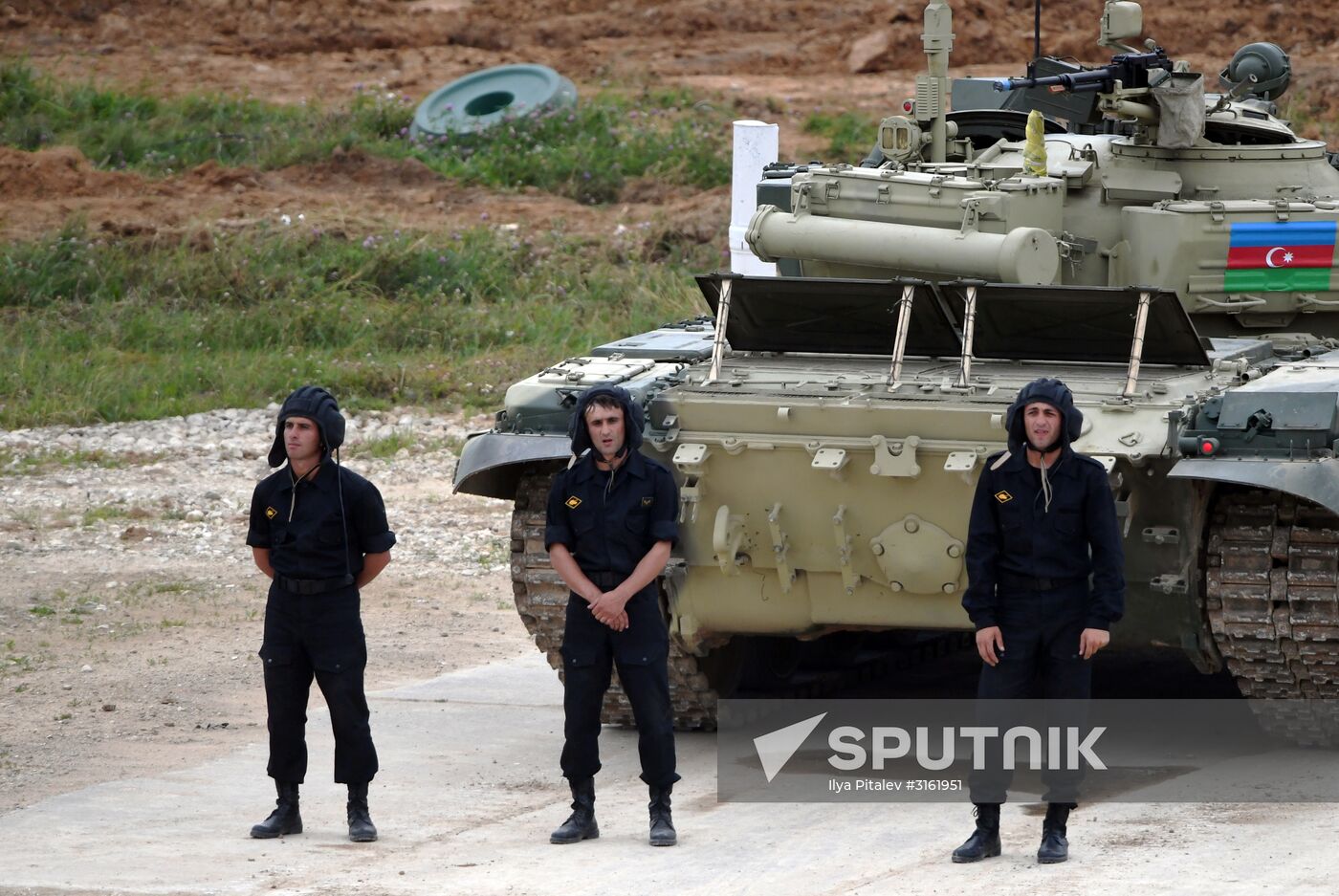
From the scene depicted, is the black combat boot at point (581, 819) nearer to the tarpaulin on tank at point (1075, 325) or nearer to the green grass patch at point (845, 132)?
the tarpaulin on tank at point (1075, 325)

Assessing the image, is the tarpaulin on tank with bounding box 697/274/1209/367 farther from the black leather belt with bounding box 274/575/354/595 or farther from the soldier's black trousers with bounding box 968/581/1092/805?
the black leather belt with bounding box 274/575/354/595

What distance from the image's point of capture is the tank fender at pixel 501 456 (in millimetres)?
8367

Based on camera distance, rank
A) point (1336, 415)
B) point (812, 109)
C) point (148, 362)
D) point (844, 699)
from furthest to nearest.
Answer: point (812, 109)
point (148, 362)
point (844, 699)
point (1336, 415)

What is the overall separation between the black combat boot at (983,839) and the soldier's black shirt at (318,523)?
2107mm

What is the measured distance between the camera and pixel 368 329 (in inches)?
704

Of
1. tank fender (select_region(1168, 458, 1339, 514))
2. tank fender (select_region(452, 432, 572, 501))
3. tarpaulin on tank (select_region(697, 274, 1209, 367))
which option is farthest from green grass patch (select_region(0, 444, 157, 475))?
tank fender (select_region(1168, 458, 1339, 514))

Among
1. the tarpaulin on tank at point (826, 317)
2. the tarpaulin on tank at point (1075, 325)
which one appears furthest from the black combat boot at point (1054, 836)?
the tarpaulin on tank at point (826, 317)

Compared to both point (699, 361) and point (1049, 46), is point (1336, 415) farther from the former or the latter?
point (1049, 46)

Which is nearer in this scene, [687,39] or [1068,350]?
[1068,350]

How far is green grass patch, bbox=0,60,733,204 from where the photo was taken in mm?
22594

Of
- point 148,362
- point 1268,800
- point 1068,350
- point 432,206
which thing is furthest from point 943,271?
point 432,206

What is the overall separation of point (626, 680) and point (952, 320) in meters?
2.20

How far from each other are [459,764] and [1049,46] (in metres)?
19.9

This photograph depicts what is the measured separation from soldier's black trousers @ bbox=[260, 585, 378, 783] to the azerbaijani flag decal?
4.17 metres
